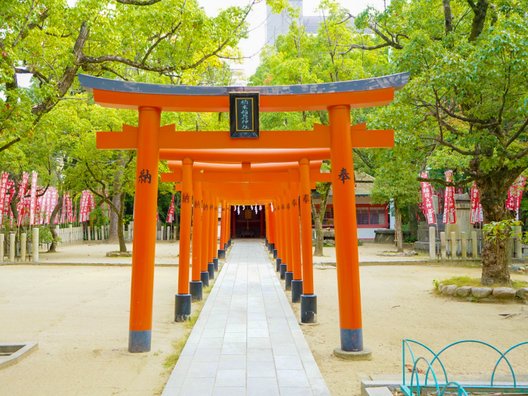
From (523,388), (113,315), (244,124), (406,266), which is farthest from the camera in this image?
(406,266)

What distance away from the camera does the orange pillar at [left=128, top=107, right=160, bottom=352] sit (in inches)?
270

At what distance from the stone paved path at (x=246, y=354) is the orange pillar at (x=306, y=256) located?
1.17ft

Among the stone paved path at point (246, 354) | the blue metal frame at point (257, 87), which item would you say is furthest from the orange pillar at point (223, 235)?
the blue metal frame at point (257, 87)

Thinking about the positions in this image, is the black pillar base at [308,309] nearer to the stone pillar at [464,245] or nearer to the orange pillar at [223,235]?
the stone pillar at [464,245]

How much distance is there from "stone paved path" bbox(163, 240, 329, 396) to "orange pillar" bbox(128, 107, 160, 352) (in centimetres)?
74

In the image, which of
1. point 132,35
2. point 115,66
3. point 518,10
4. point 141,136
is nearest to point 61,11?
point 132,35

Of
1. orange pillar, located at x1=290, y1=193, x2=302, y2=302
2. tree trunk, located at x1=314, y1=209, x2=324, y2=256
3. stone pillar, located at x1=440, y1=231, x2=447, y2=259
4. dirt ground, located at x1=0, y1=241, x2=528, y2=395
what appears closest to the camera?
dirt ground, located at x1=0, y1=241, x2=528, y2=395

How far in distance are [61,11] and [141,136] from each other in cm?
399

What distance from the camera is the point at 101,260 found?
22.2m

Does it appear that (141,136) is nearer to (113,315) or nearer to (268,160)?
(268,160)

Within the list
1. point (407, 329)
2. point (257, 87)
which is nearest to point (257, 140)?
point (257, 87)

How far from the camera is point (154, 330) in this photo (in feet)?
27.8

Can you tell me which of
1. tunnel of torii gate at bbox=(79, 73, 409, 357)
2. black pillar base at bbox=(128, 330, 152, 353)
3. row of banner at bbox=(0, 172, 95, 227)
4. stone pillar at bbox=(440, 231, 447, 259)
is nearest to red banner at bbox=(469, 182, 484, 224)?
stone pillar at bbox=(440, 231, 447, 259)

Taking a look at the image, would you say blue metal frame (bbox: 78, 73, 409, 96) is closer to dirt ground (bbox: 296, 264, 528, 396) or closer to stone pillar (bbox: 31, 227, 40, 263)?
dirt ground (bbox: 296, 264, 528, 396)
